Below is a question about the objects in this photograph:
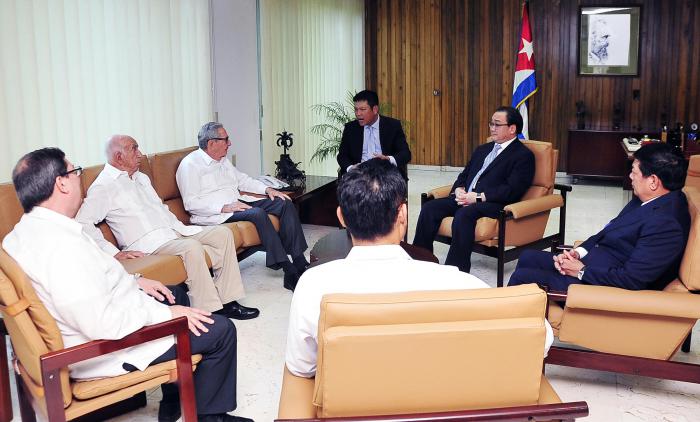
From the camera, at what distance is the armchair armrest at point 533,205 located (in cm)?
471

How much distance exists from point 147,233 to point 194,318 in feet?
5.09

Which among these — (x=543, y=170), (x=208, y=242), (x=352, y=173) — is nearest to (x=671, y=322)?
(x=352, y=173)

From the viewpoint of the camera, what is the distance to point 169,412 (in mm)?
3064

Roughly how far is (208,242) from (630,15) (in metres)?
6.91

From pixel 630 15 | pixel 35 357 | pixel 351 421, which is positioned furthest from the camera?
pixel 630 15

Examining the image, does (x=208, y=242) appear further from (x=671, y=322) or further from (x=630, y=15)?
(x=630, y=15)

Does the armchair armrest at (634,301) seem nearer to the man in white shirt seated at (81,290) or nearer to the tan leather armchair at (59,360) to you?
the man in white shirt seated at (81,290)

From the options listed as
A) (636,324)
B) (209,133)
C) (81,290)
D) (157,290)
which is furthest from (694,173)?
(81,290)

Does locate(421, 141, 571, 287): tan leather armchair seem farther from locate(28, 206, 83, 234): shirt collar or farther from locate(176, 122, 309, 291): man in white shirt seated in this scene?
locate(28, 206, 83, 234): shirt collar

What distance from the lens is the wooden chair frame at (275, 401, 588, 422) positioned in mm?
1800

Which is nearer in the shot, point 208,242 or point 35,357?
point 35,357

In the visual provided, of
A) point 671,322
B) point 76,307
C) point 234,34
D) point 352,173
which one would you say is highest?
point 234,34

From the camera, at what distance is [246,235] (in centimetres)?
481

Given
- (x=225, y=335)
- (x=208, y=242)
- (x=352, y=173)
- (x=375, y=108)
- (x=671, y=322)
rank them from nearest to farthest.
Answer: (x=352, y=173) < (x=225, y=335) < (x=671, y=322) < (x=208, y=242) < (x=375, y=108)
